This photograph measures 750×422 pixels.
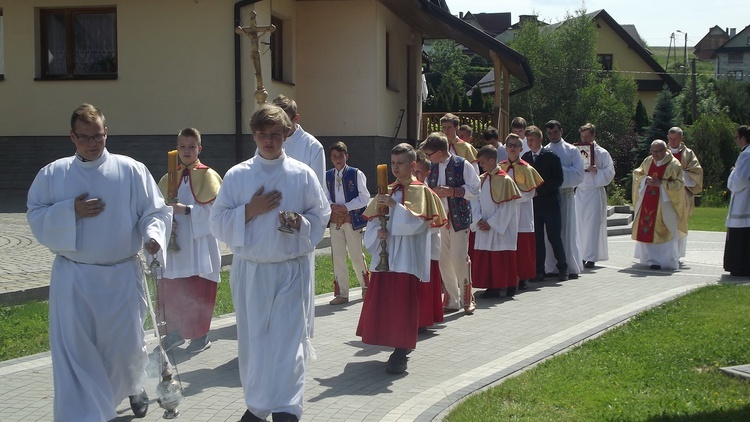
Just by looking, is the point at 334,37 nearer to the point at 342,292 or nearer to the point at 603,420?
the point at 342,292

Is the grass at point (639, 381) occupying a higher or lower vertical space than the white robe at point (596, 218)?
lower

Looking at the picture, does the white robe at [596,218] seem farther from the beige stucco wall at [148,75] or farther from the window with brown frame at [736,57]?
the window with brown frame at [736,57]

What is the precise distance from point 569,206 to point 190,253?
23.2 ft

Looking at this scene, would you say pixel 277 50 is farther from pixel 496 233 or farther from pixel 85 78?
pixel 496 233

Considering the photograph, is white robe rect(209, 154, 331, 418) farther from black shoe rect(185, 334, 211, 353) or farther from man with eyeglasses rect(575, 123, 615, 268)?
man with eyeglasses rect(575, 123, 615, 268)


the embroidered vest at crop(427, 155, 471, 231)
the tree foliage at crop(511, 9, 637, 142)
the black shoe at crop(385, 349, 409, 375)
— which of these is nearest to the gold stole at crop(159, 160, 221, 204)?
the black shoe at crop(385, 349, 409, 375)

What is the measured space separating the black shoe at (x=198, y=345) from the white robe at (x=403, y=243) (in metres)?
1.77

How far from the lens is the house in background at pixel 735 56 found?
136 m

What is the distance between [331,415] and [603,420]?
1812mm

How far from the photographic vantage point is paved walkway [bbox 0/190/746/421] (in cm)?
668

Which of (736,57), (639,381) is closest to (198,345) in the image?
(639,381)

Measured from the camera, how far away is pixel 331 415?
21.4ft

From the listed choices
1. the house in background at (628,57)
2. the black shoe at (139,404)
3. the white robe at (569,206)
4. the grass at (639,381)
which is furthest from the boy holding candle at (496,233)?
the house in background at (628,57)

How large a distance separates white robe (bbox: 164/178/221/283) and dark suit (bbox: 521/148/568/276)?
6.04m
